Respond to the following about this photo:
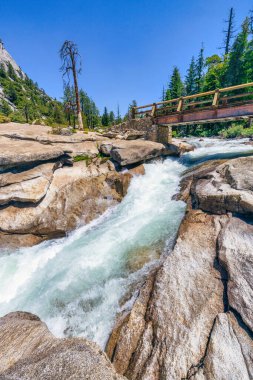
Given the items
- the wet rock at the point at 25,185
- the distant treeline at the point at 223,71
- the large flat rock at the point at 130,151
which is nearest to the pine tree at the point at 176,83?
the distant treeline at the point at 223,71

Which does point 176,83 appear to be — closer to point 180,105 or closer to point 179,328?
point 180,105

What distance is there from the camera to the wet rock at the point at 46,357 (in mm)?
2824

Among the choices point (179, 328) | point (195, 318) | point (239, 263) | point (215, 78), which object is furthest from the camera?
point (215, 78)

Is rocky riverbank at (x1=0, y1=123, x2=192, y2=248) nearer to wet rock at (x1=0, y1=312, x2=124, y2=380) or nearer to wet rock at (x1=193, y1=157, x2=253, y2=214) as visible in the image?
wet rock at (x1=193, y1=157, x2=253, y2=214)

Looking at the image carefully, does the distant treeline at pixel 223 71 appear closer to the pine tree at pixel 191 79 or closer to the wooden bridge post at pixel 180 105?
the pine tree at pixel 191 79

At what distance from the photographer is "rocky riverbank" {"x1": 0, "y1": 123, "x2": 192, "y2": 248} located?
960 cm

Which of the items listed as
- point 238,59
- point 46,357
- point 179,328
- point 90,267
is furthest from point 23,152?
point 238,59

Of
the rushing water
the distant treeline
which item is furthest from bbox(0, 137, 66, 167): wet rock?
the distant treeline

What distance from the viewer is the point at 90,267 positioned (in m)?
7.21

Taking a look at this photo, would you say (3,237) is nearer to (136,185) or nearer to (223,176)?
(136,185)

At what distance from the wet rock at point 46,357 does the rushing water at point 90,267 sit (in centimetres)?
161

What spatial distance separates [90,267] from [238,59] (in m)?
41.3

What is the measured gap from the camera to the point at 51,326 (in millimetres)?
5422

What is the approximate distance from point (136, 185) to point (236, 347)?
10.0 m
